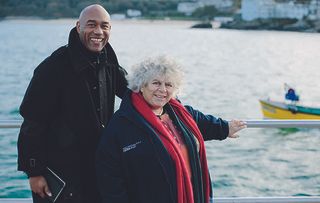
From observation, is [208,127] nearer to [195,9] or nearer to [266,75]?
[266,75]

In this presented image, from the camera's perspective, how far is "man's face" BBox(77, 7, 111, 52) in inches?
106

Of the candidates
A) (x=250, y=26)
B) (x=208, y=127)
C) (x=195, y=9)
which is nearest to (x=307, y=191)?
(x=208, y=127)

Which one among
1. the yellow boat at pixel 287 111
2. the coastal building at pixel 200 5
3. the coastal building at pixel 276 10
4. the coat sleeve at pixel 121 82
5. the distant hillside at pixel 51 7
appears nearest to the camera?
the coat sleeve at pixel 121 82

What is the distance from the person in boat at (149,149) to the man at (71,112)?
0.74 feet


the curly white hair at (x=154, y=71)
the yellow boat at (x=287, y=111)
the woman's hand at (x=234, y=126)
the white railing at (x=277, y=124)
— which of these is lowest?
the yellow boat at (x=287, y=111)

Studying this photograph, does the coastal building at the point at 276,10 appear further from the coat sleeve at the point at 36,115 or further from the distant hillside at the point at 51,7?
the coat sleeve at the point at 36,115

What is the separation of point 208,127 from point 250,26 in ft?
454

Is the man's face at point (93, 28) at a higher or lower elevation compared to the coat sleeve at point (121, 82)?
higher

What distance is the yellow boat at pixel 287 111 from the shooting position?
58.0ft

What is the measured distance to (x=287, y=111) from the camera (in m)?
18.8

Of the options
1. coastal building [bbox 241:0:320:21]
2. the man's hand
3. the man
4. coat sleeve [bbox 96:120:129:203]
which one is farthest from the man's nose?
coastal building [bbox 241:0:320:21]

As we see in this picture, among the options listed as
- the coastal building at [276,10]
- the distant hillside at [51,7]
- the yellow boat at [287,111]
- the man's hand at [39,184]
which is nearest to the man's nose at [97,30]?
the man's hand at [39,184]

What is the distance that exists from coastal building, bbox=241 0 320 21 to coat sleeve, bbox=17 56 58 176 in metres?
141

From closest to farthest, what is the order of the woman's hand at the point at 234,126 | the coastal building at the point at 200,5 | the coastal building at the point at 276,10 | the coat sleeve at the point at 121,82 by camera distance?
the coat sleeve at the point at 121,82
the woman's hand at the point at 234,126
the coastal building at the point at 276,10
the coastal building at the point at 200,5
